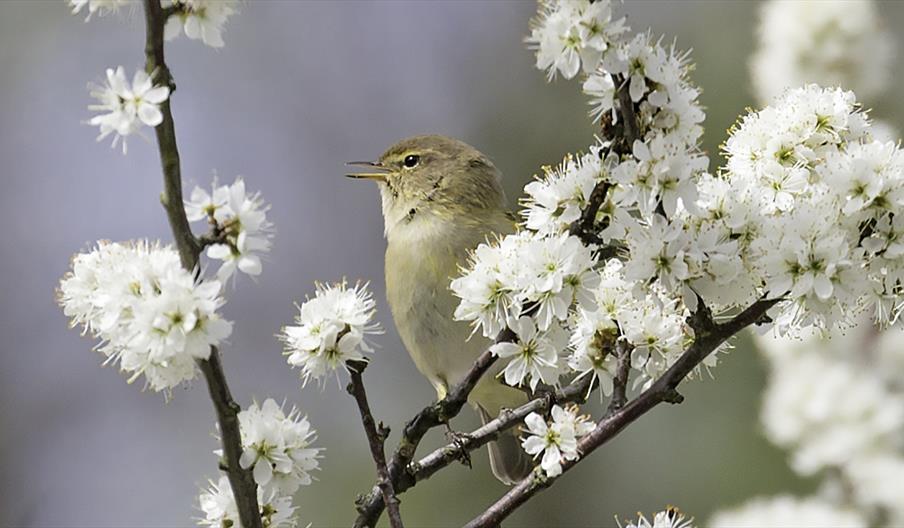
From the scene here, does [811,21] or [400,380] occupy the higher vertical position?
[400,380]

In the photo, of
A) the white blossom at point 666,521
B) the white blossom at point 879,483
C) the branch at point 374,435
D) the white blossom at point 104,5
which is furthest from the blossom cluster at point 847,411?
the white blossom at point 104,5

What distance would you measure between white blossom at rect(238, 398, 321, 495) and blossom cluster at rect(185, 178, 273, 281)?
0.35 metres

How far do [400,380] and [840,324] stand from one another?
16.5 ft

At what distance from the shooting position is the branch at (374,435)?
1.85 meters

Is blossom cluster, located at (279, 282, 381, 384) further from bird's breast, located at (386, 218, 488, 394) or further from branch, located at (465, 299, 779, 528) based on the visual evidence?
bird's breast, located at (386, 218, 488, 394)

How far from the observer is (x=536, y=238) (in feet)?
6.13

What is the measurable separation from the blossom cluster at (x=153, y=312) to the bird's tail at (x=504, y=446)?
2.56 metres

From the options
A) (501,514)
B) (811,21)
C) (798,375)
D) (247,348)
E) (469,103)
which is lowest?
(501,514)

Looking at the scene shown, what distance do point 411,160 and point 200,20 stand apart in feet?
9.46

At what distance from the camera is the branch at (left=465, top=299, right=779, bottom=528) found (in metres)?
1.88

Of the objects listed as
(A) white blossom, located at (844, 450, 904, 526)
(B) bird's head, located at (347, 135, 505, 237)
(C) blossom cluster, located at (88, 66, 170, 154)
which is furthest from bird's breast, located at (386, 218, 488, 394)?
(C) blossom cluster, located at (88, 66, 170, 154)

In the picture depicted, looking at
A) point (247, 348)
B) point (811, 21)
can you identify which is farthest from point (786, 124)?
point (247, 348)

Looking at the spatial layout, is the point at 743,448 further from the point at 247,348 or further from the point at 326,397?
the point at 247,348

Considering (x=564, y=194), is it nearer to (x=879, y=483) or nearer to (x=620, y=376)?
(x=620, y=376)
